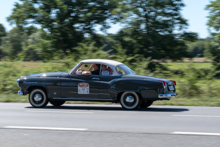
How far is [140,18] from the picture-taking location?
1284 inches

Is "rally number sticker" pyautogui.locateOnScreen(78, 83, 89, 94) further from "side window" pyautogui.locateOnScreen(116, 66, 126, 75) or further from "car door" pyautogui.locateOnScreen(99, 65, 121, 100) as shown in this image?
"side window" pyautogui.locateOnScreen(116, 66, 126, 75)

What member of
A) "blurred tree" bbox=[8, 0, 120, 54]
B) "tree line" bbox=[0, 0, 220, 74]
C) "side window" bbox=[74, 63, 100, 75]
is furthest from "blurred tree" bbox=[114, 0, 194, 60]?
"side window" bbox=[74, 63, 100, 75]

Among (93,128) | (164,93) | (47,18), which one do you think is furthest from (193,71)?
(47,18)

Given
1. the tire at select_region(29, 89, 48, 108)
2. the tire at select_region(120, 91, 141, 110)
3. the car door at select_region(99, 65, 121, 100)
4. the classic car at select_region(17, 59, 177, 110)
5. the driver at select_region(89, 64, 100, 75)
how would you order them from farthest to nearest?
1. the tire at select_region(29, 89, 48, 108)
2. the driver at select_region(89, 64, 100, 75)
3. the car door at select_region(99, 65, 121, 100)
4. the tire at select_region(120, 91, 141, 110)
5. the classic car at select_region(17, 59, 177, 110)

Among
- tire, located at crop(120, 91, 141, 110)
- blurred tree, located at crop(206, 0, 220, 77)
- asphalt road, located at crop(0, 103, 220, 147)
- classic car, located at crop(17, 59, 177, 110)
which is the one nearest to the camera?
asphalt road, located at crop(0, 103, 220, 147)

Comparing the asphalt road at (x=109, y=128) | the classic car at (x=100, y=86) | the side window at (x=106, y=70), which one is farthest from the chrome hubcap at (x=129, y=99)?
the side window at (x=106, y=70)

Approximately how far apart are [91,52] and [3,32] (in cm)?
10593

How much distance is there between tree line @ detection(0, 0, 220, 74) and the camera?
3241 cm

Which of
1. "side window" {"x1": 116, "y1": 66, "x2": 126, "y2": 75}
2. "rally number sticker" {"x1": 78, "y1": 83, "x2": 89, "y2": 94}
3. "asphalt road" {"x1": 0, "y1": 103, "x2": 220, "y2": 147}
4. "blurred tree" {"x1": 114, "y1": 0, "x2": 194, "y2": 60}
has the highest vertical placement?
"blurred tree" {"x1": 114, "y1": 0, "x2": 194, "y2": 60}

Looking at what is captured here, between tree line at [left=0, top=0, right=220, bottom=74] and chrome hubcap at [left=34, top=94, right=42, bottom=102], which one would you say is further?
tree line at [left=0, top=0, right=220, bottom=74]

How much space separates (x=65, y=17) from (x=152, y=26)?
827 cm

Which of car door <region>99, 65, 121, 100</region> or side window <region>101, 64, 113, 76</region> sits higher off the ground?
side window <region>101, 64, 113, 76</region>

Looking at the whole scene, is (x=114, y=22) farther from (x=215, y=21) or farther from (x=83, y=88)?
(x=83, y=88)

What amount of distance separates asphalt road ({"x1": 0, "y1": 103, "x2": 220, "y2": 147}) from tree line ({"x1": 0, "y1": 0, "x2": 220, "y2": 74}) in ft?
71.2
